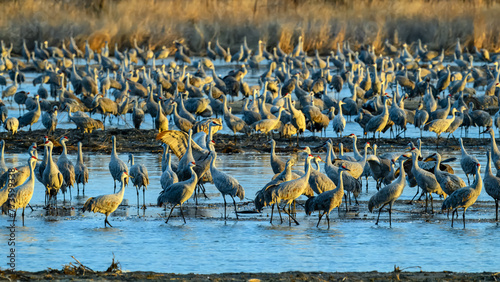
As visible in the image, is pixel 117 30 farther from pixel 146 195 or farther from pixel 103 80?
pixel 146 195

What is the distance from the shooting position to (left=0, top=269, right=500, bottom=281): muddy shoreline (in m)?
8.07

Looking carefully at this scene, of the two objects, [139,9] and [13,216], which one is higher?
[139,9]

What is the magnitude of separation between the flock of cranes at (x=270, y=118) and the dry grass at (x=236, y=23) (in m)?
2.62

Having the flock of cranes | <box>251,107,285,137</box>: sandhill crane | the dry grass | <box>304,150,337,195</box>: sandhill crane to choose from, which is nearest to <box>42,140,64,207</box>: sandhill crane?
the flock of cranes

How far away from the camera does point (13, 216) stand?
11789mm

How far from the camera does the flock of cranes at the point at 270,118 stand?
11.8m

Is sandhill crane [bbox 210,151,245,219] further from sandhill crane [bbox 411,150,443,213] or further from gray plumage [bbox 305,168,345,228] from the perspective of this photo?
sandhill crane [bbox 411,150,443,213]

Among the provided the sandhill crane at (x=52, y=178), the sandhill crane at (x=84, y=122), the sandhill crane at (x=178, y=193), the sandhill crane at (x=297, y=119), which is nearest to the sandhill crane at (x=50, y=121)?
the sandhill crane at (x=84, y=122)

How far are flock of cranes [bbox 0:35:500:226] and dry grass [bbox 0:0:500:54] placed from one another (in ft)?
8.59

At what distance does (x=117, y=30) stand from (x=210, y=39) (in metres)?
5.12

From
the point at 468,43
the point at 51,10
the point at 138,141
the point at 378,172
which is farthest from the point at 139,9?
the point at 378,172

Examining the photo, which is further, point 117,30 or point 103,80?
point 117,30

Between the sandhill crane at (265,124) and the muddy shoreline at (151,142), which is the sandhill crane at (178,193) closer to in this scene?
the muddy shoreline at (151,142)

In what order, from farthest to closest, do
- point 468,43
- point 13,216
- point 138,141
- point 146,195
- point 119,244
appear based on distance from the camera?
point 468,43, point 138,141, point 146,195, point 13,216, point 119,244
